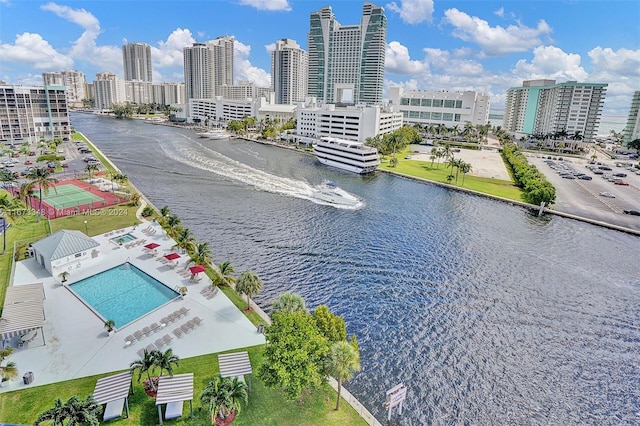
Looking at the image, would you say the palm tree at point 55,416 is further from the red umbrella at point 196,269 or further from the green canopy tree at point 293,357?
the red umbrella at point 196,269

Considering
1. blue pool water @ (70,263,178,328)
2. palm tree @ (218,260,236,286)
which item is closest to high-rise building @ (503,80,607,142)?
palm tree @ (218,260,236,286)

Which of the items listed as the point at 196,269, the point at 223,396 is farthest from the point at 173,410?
the point at 196,269

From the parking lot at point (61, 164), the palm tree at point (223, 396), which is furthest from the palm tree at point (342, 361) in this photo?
the parking lot at point (61, 164)

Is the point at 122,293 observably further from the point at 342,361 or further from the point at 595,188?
the point at 595,188

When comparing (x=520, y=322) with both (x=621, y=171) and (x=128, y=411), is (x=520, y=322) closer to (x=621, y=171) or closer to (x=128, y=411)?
(x=128, y=411)

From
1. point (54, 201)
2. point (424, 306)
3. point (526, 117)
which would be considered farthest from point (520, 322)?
point (526, 117)

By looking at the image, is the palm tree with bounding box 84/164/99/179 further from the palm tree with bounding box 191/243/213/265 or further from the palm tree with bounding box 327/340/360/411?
the palm tree with bounding box 327/340/360/411
